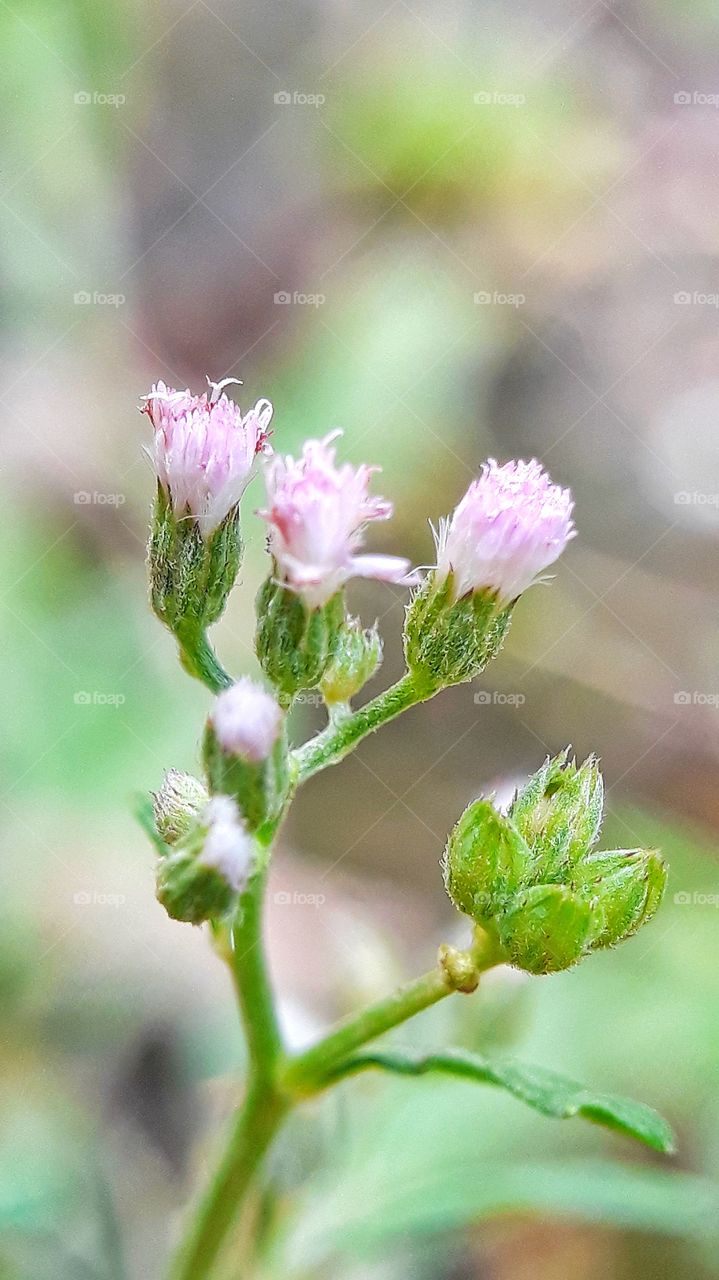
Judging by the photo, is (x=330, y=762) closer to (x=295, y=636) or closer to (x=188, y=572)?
(x=295, y=636)

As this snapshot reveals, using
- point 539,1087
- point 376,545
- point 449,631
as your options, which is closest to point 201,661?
point 449,631

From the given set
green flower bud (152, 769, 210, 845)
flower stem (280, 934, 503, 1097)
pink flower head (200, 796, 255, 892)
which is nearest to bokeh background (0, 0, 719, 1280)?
flower stem (280, 934, 503, 1097)

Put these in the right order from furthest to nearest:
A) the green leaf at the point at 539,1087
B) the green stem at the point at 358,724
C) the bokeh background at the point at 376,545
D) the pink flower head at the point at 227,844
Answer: the bokeh background at the point at 376,545
the green stem at the point at 358,724
the green leaf at the point at 539,1087
the pink flower head at the point at 227,844

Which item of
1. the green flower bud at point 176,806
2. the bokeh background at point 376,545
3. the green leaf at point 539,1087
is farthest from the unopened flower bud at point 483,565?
the bokeh background at point 376,545

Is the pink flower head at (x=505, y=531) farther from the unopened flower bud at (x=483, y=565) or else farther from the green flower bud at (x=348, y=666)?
the green flower bud at (x=348, y=666)

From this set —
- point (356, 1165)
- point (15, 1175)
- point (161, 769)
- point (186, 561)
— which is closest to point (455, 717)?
point (161, 769)

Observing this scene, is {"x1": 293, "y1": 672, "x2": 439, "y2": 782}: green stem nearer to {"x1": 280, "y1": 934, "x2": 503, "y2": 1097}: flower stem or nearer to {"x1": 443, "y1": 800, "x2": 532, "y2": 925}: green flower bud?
{"x1": 443, "y1": 800, "x2": 532, "y2": 925}: green flower bud

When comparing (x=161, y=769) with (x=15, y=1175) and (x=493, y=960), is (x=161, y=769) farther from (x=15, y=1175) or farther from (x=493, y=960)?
(x=493, y=960)
